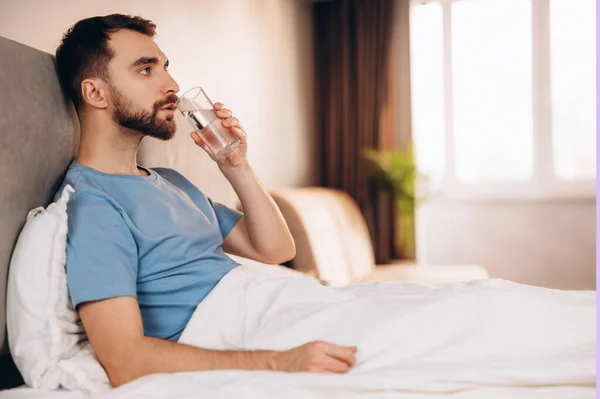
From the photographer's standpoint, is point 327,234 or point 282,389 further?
point 327,234

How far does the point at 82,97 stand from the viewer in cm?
150

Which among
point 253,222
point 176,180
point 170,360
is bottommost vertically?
point 170,360

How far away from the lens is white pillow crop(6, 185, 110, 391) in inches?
46.8

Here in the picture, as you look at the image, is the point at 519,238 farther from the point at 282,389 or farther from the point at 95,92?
the point at 282,389

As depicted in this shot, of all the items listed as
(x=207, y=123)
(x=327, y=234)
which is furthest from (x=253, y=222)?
(x=327, y=234)

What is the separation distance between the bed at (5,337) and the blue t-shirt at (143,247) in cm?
8

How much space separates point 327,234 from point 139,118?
1.90 meters

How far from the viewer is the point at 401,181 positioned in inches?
172

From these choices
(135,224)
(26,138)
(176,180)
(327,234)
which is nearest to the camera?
(26,138)

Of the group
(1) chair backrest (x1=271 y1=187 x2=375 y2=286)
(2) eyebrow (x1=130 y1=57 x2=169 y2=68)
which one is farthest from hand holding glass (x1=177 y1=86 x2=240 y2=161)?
(1) chair backrest (x1=271 y1=187 x2=375 y2=286)

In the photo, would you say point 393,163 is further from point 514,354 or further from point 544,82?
point 514,354

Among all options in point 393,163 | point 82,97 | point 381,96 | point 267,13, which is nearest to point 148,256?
point 82,97

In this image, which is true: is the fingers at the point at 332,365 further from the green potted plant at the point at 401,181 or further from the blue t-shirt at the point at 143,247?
the green potted plant at the point at 401,181

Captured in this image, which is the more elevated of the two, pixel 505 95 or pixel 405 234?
pixel 505 95
